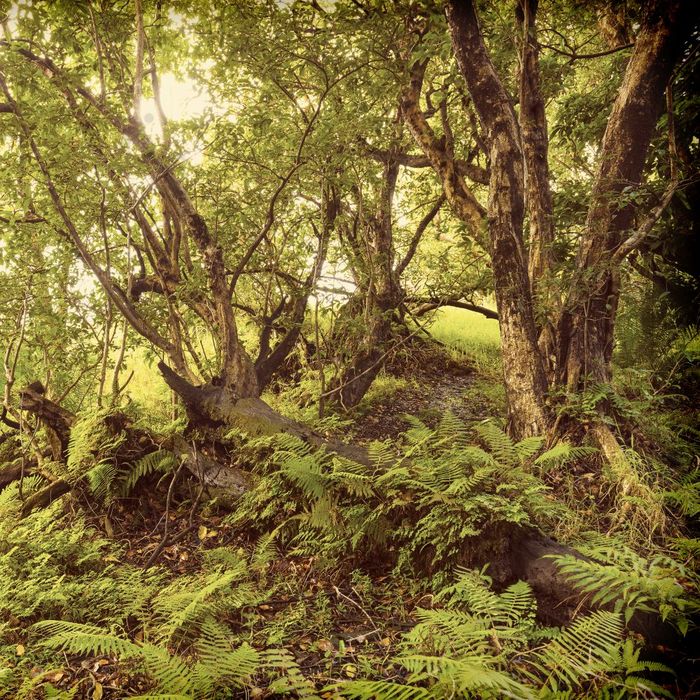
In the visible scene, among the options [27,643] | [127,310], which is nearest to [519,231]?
[127,310]

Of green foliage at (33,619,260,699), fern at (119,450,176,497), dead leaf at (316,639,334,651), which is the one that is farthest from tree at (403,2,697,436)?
green foliage at (33,619,260,699)

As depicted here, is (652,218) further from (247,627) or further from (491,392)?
(247,627)

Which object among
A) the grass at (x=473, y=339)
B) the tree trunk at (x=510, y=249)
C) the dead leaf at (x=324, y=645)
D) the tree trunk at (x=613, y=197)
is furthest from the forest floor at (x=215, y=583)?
the grass at (x=473, y=339)

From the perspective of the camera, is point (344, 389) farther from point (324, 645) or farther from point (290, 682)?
point (290, 682)

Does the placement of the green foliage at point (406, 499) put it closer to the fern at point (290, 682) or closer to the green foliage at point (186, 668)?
the fern at point (290, 682)

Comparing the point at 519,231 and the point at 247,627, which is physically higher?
the point at 519,231

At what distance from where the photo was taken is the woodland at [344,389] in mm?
2896

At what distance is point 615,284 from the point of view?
19.4 feet

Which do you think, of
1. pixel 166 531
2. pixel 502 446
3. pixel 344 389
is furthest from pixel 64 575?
pixel 344 389

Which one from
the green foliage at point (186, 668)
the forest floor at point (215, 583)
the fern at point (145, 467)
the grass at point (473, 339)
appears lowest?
the forest floor at point (215, 583)

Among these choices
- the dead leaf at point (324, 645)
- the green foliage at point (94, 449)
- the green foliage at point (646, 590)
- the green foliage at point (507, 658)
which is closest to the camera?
the green foliage at point (507, 658)

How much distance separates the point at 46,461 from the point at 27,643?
299 cm

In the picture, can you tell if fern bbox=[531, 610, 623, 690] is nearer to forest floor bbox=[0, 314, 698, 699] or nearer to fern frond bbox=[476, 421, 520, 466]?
forest floor bbox=[0, 314, 698, 699]

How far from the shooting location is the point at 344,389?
8.42 m
